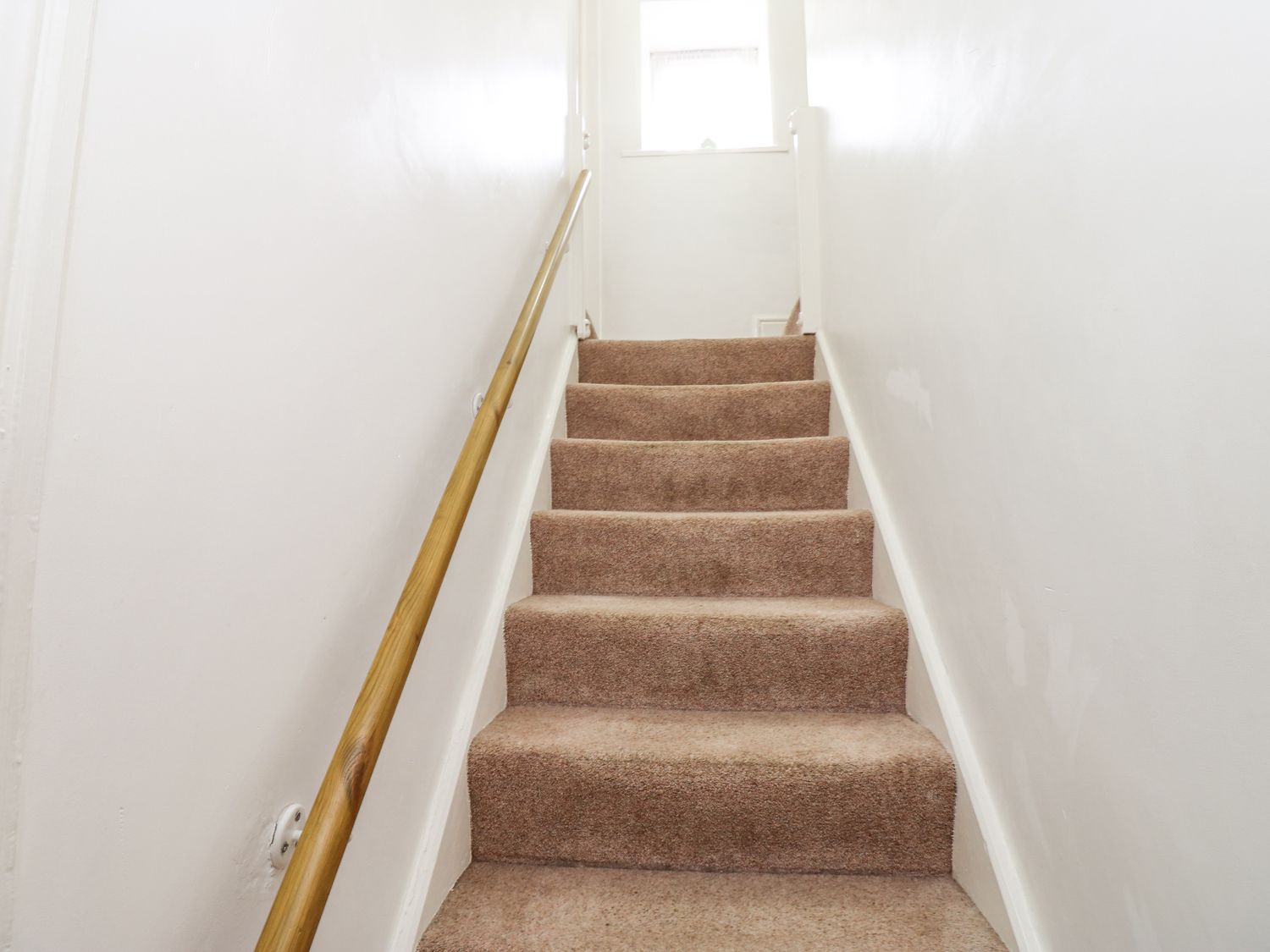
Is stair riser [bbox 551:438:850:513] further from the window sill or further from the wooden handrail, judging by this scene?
the window sill

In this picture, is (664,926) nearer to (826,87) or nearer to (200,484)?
(200,484)

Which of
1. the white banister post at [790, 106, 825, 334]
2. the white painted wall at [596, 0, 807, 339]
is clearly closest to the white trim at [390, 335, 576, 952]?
the white banister post at [790, 106, 825, 334]

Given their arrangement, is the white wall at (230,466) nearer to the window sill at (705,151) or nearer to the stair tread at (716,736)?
the stair tread at (716,736)

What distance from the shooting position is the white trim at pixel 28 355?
470 millimetres

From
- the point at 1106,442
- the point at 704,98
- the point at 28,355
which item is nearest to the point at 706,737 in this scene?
the point at 1106,442

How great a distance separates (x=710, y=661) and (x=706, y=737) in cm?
19

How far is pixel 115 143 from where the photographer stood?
56cm

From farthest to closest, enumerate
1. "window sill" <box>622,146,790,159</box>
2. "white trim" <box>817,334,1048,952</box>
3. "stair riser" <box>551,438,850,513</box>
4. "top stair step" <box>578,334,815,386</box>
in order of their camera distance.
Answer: "window sill" <box>622,146,790,159</box> → "top stair step" <box>578,334,815,386</box> → "stair riser" <box>551,438,850,513</box> → "white trim" <box>817,334,1048,952</box>

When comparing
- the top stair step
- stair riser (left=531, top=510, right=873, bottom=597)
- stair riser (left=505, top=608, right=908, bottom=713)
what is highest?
the top stair step

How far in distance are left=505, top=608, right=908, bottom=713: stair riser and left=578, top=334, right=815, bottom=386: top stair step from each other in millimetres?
1308

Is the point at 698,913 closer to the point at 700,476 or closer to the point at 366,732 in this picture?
the point at 366,732

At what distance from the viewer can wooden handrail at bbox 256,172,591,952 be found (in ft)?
2.21

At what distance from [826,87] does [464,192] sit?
157 cm

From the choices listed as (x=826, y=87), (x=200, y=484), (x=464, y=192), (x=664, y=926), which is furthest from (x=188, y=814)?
(x=826, y=87)
